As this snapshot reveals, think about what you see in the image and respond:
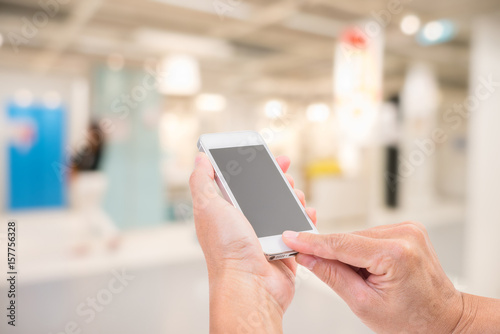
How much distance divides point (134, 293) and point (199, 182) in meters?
1.36

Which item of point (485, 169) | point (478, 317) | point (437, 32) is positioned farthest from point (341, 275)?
point (437, 32)

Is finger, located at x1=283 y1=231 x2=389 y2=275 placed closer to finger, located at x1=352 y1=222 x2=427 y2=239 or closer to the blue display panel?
finger, located at x1=352 y1=222 x2=427 y2=239

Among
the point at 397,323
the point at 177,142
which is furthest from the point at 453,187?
the point at 397,323

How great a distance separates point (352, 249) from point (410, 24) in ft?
10.7

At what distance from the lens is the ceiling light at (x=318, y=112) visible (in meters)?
4.05

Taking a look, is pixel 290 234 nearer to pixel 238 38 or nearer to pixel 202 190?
pixel 202 190

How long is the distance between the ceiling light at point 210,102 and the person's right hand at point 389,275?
3.51 metres

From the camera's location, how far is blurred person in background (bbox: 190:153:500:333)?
0.61 meters

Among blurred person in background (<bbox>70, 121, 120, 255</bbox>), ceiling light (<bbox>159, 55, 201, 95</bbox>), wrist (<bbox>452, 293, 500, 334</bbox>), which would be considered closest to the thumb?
wrist (<bbox>452, 293, 500, 334</bbox>)

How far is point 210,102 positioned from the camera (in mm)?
4074

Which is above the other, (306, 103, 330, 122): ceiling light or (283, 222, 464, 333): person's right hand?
(306, 103, 330, 122): ceiling light

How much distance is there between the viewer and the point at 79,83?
4945 millimetres

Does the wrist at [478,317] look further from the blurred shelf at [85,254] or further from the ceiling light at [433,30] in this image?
the ceiling light at [433,30]

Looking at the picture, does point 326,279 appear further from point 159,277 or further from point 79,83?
point 79,83
